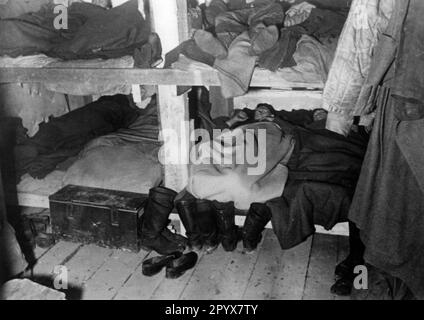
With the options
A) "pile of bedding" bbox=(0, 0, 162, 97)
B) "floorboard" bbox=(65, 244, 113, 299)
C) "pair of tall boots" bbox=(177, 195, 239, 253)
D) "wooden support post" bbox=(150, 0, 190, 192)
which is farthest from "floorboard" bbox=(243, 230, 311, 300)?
"pile of bedding" bbox=(0, 0, 162, 97)

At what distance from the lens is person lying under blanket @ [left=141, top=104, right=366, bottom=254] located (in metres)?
2.92

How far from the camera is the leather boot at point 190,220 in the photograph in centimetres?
312

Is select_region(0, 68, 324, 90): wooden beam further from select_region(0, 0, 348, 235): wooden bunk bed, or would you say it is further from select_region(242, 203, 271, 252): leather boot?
select_region(242, 203, 271, 252): leather boot

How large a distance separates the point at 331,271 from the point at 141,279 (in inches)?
50.5

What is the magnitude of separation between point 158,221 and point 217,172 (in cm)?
57

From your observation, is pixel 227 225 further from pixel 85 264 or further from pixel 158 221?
pixel 85 264

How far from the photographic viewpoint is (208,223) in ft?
10.5

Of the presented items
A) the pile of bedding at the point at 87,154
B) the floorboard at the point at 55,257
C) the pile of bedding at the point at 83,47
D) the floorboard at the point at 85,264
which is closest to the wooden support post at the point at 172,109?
the pile of bedding at the point at 83,47

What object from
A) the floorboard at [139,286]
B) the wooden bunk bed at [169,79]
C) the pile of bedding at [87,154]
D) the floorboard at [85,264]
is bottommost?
the floorboard at [139,286]

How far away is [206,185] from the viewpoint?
10.0 feet

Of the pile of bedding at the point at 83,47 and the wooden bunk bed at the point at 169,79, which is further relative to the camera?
the pile of bedding at the point at 83,47

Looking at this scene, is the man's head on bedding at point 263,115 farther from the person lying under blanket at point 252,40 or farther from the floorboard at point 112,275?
the floorboard at point 112,275

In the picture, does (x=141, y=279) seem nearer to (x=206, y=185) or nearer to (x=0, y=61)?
(x=206, y=185)

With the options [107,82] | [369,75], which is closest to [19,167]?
[107,82]
